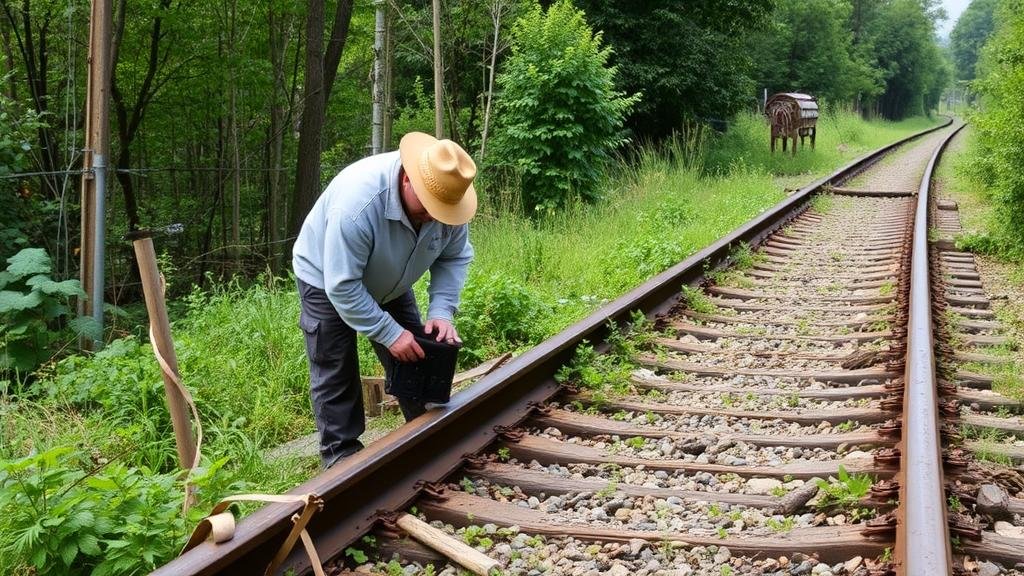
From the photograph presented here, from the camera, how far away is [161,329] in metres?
2.99

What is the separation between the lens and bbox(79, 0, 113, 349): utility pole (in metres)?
5.69

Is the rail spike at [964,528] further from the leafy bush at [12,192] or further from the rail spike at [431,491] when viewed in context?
the leafy bush at [12,192]

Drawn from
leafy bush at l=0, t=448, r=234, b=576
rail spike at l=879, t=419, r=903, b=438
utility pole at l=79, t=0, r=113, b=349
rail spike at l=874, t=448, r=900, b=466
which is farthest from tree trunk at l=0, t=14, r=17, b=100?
rail spike at l=874, t=448, r=900, b=466

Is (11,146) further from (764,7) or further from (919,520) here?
(764,7)

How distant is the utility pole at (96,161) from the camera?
5.69 meters

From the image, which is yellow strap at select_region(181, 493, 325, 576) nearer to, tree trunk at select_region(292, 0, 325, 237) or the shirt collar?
the shirt collar

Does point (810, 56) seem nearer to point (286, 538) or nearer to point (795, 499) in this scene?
point (795, 499)

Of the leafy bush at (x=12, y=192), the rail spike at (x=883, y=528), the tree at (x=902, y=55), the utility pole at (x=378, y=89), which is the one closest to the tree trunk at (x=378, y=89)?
the utility pole at (x=378, y=89)

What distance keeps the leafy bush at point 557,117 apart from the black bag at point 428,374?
24.5 ft

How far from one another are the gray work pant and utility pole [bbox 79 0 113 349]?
275 cm

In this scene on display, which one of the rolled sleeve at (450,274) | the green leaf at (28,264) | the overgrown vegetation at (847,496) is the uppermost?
the rolled sleeve at (450,274)

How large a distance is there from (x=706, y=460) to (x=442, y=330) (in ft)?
3.88

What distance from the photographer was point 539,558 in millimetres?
2635

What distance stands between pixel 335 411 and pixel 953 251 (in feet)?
24.1
